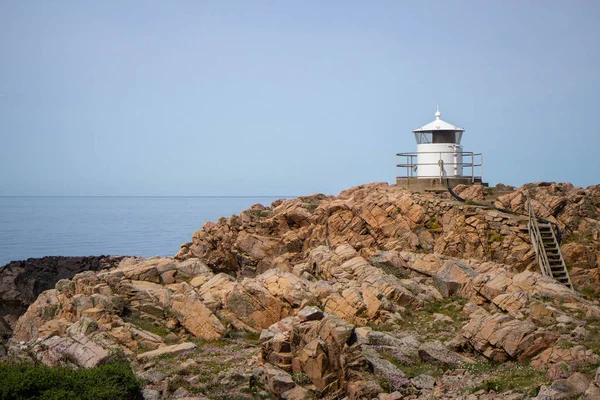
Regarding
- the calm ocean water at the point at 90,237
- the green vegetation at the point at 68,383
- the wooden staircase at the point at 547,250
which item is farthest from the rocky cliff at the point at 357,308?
the calm ocean water at the point at 90,237

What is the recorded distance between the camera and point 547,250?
34375mm

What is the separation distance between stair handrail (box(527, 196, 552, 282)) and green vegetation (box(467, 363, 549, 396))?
468 inches

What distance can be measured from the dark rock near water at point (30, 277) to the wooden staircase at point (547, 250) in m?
34.7

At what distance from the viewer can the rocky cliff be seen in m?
21.7

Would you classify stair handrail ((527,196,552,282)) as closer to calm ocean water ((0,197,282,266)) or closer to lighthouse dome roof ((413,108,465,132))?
lighthouse dome roof ((413,108,465,132))

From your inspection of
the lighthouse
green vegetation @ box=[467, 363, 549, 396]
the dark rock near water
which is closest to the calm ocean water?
the dark rock near water

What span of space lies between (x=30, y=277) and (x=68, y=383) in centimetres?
4242

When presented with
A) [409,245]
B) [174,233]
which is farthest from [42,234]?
[409,245]

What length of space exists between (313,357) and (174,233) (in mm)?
105278

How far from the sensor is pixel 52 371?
20891mm

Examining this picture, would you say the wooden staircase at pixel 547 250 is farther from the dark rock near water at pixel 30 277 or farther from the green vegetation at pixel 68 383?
the dark rock near water at pixel 30 277

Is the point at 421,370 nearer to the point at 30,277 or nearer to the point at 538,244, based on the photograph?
the point at 538,244

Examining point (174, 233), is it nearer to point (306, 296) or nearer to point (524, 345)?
point (306, 296)

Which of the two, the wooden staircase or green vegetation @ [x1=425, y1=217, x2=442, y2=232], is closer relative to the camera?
the wooden staircase
